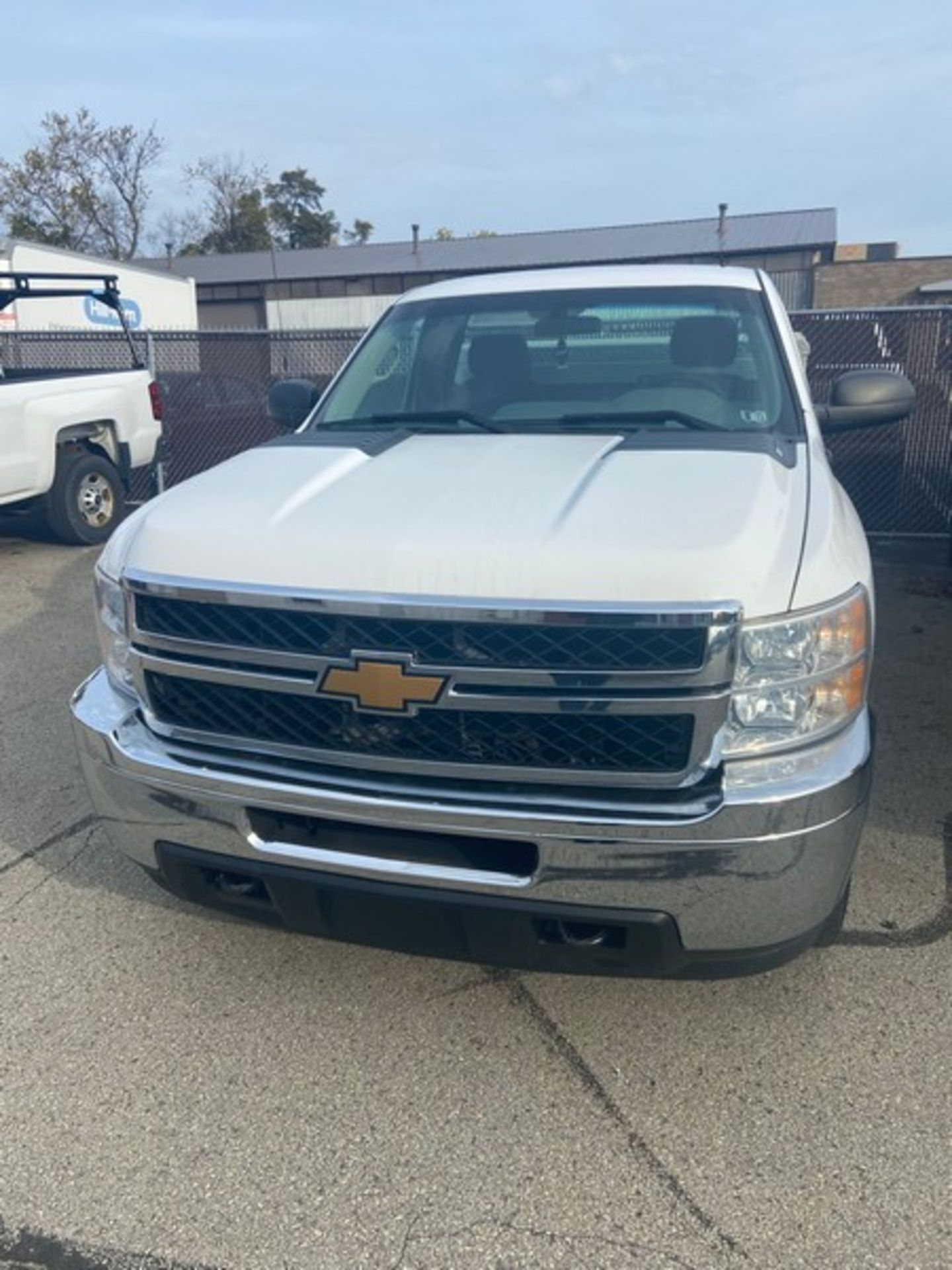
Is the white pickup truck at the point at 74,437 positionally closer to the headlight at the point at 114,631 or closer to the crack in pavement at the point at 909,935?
the headlight at the point at 114,631

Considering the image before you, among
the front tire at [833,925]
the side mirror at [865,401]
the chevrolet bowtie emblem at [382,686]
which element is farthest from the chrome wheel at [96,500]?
the front tire at [833,925]

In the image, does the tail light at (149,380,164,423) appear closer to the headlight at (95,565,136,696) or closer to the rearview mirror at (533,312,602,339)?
the rearview mirror at (533,312,602,339)

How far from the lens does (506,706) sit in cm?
227

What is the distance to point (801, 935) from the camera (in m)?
2.42

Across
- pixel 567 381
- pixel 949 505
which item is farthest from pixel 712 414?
pixel 949 505

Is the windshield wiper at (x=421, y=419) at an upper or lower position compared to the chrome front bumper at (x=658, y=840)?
upper

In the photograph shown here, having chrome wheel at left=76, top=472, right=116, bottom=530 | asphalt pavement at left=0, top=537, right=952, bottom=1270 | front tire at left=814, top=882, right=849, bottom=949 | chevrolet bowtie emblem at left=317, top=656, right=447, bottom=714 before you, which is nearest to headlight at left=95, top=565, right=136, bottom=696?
chevrolet bowtie emblem at left=317, top=656, right=447, bottom=714

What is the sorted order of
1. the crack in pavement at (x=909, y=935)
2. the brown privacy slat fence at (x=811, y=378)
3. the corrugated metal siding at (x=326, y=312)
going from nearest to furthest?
the crack in pavement at (x=909, y=935)
the brown privacy slat fence at (x=811, y=378)
the corrugated metal siding at (x=326, y=312)

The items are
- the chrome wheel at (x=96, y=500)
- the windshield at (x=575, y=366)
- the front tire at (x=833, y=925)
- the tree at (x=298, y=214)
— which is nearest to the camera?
the front tire at (x=833, y=925)

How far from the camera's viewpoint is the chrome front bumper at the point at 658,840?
87.9 inches

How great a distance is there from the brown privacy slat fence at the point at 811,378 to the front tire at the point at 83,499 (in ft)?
4.82

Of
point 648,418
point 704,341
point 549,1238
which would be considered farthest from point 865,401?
point 549,1238

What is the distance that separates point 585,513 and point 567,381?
4.77 ft

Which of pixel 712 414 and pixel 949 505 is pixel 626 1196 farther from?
pixel 949 505
